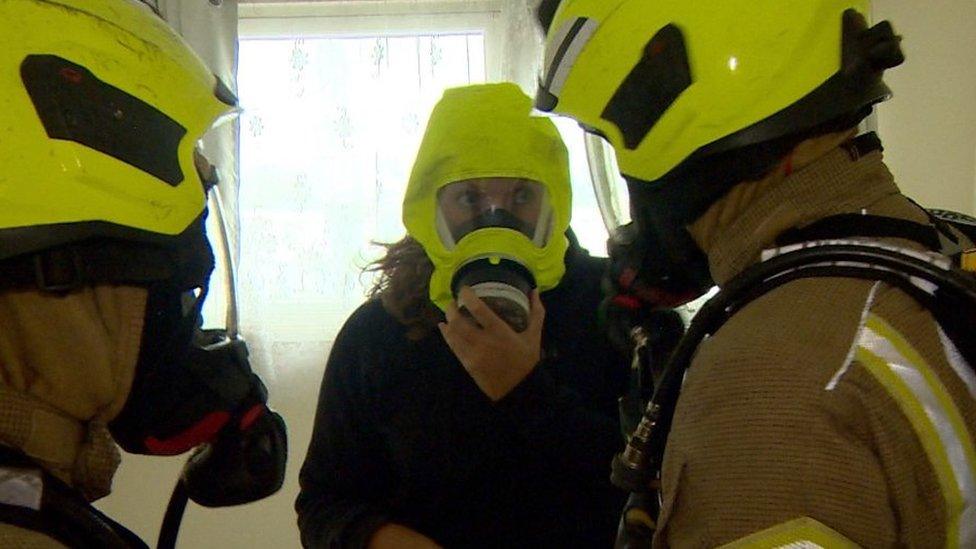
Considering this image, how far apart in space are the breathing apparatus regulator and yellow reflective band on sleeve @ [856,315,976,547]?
0.65 metres

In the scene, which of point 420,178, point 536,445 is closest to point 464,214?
point 420,178

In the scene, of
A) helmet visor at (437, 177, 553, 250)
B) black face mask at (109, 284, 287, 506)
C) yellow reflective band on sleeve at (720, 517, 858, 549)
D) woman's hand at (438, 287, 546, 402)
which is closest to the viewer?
yellow reflective band on sleeve at (720, 517, 858, 549)

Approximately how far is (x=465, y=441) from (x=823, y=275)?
2.57 feet

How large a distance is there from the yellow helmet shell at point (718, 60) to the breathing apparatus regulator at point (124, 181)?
17.6 inches

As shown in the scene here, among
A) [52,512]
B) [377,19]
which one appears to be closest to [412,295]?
[52,512]

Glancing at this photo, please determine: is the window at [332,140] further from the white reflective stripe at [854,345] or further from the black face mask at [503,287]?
the white reflective stripe at [854,345]

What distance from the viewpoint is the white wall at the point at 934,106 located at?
2.22 metres

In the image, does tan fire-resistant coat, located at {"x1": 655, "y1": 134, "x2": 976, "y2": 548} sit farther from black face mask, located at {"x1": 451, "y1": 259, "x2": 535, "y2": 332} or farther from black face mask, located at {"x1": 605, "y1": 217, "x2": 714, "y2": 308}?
black face mask, located at {"x1": 451, "y1": 259, "x2": 535, "y2": 332}

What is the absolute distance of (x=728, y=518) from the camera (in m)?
Answer: 0.66

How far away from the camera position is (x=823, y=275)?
70cm

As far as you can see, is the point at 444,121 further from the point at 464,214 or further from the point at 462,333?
the point at 462,333

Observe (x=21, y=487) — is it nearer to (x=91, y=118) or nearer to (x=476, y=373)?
(x=91, y=118)

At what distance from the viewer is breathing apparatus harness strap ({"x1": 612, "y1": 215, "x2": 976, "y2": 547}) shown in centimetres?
66

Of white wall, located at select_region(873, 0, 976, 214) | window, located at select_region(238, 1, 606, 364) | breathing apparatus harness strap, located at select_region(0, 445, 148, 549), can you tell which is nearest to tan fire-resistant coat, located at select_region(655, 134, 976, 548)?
breathing apparatus harness strap, located at select_region(0, 445, 148, 549)
